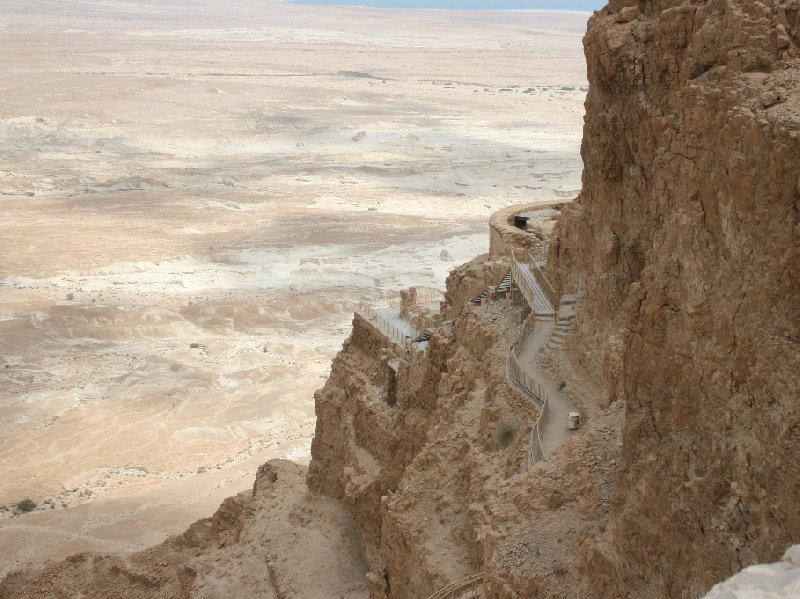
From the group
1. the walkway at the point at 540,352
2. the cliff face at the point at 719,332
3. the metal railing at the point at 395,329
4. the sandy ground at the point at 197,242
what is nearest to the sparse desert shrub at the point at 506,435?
the walkway at the point at 540,352

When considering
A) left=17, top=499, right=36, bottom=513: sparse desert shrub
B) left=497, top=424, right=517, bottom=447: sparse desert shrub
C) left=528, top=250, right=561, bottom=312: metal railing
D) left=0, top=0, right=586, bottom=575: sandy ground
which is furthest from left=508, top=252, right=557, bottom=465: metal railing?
left=17, top=499, right=36, bottom=513: sparse desert shrub

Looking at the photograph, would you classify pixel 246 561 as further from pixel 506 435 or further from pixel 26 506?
pixel 26 506

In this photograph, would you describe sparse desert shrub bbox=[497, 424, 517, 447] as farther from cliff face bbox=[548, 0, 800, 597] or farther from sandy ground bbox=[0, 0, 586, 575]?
sandy ground bbox=[0, 0, 586, 575]

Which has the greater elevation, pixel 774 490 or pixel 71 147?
pixel 774 490

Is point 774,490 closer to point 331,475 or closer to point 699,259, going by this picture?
point 699,259

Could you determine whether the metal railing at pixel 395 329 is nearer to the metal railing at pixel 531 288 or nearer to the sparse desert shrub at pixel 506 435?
the metal railing at pixel 531 288

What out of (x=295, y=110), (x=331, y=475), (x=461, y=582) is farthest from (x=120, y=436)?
(x=295, y=110)
